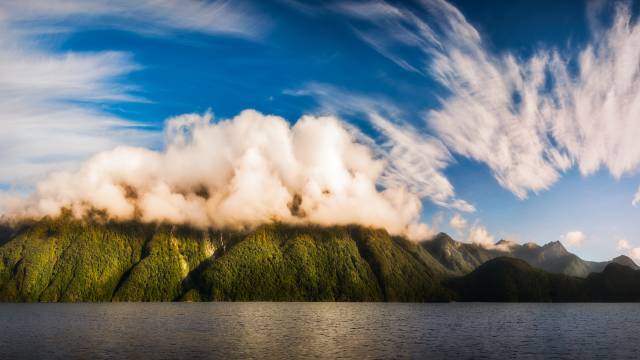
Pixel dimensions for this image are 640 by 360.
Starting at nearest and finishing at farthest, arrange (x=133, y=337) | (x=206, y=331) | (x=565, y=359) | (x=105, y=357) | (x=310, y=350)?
(x=105, y=357)
(x=565, y=359)
(x=310, y=350)
(x=133, y=337)
(x=206, y=331)

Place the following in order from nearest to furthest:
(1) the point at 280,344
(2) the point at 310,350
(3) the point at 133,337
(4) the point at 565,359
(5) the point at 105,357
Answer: (5) the point at 105,357, (4) the point at 565,359, (2) the point at 310,350, (1) the point at 280,344, (3) the point at 133,337

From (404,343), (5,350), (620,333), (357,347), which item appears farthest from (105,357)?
(620,333)

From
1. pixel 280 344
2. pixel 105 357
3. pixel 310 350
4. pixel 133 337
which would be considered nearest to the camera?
pixel 105 357

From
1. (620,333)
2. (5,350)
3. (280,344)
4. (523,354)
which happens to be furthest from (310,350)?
(620,333)

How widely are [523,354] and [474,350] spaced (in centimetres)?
1067

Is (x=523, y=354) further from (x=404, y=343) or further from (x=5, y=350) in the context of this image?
(x=5, y=350)

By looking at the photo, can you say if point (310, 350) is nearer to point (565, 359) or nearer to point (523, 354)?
point (523, 354)

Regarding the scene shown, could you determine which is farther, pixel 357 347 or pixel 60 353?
pixel 357 347

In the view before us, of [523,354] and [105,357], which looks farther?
[523,354]

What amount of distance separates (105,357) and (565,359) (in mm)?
95741

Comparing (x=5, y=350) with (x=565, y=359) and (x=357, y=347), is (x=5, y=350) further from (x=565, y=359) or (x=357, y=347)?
(x=565, y=359)

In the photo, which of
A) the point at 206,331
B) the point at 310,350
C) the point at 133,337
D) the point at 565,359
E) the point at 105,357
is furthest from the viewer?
the point at 206,331

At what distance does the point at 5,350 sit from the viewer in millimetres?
101500

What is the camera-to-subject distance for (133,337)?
126m
